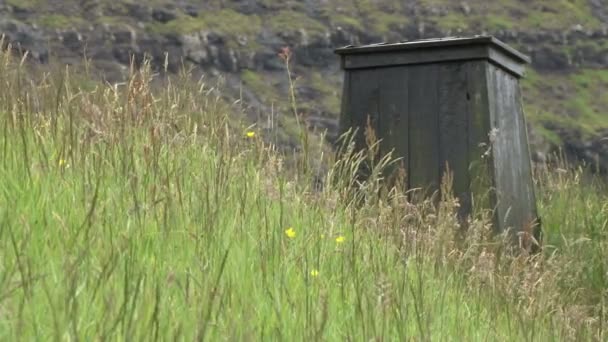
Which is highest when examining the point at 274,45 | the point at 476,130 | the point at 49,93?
the point at 49,93

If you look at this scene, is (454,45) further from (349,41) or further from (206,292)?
(349,41)

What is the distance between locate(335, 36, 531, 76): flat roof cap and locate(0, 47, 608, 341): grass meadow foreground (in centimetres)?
150

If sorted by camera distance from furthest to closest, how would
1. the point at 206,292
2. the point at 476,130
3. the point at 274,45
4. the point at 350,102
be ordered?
the point at 274,45 < the point at 350,102 < the point at 476,130 < the point at 206,292

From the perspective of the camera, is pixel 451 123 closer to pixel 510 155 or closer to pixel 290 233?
pixel 510 155

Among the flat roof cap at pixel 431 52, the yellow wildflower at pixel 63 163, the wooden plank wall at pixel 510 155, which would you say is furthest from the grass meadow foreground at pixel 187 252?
the flat roof cap at pixel 431 52

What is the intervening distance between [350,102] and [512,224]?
1.15 m

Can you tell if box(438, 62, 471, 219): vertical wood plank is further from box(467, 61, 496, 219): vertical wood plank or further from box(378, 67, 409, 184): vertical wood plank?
box(378, 67, 409, 184): vertical wood plank

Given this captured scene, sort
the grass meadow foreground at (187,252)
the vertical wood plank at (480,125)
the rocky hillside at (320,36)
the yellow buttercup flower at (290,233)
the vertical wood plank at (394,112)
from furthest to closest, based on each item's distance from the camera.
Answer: the rocky hillside at (320,36) < the vertical wood plank at (394,112) < the vertical wood plank at (480,125) < the yellow buttercup flower at (290,233) < the grass meadow foreground at (187,252)

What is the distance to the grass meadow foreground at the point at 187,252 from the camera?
5.61ft

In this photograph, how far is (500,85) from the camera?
512cm

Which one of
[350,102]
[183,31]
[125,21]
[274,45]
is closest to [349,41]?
[274,45]

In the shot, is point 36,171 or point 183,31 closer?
point 36,171

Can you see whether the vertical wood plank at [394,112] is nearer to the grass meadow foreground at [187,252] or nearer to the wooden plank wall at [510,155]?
the wooden plank wall at [510,155]

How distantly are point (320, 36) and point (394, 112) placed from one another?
6322 centimetres
